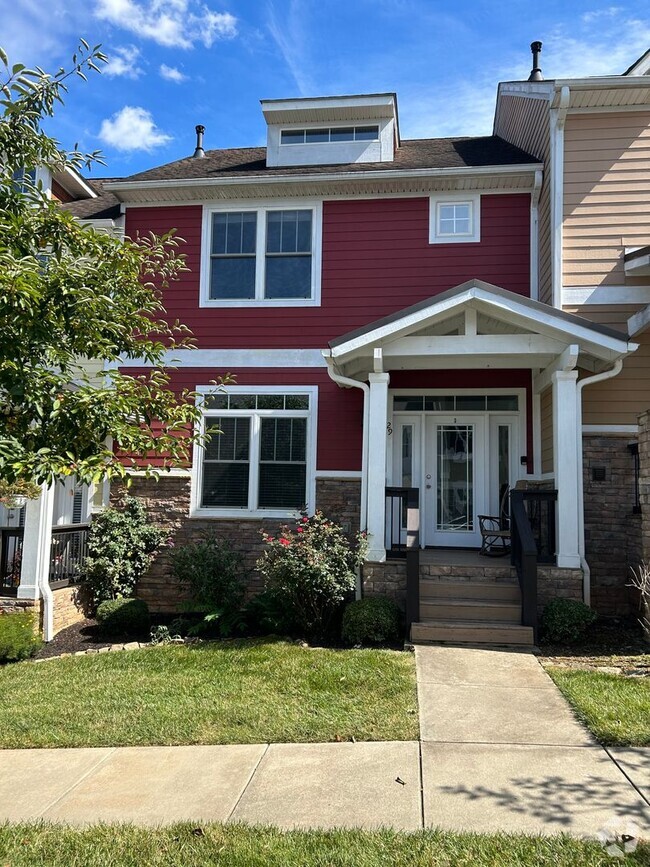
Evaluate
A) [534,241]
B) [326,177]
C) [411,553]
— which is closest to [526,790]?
[411,553]

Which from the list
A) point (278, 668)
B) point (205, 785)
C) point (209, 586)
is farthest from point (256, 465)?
point (205, 785)

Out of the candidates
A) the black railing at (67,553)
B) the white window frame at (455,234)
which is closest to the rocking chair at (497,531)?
the white window frame at (455,234)

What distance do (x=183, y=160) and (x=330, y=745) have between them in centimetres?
1101

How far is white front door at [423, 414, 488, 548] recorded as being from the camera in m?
9.70

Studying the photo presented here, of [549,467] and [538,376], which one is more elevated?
[538,376]

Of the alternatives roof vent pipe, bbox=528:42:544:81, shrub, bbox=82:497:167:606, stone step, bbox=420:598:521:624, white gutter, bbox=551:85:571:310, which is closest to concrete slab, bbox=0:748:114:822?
stone step, bbox=420:598:521:624

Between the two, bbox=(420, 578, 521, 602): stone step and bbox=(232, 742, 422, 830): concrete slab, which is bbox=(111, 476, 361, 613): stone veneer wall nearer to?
bbox=(420, 578, 521, 602): stone step

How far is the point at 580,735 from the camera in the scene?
4.47 metres

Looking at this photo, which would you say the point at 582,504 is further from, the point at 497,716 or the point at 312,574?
the point at 497,716

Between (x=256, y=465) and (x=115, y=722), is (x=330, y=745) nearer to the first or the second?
(x=115, y=722)

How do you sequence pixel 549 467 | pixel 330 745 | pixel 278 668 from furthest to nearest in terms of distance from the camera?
pixel 549 467 < pixel 278 668 < pixel 330 745

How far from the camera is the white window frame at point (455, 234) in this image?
32.4ft

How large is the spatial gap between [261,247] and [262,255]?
135 millimetres

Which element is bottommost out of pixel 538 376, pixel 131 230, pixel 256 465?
pixel 256 465
